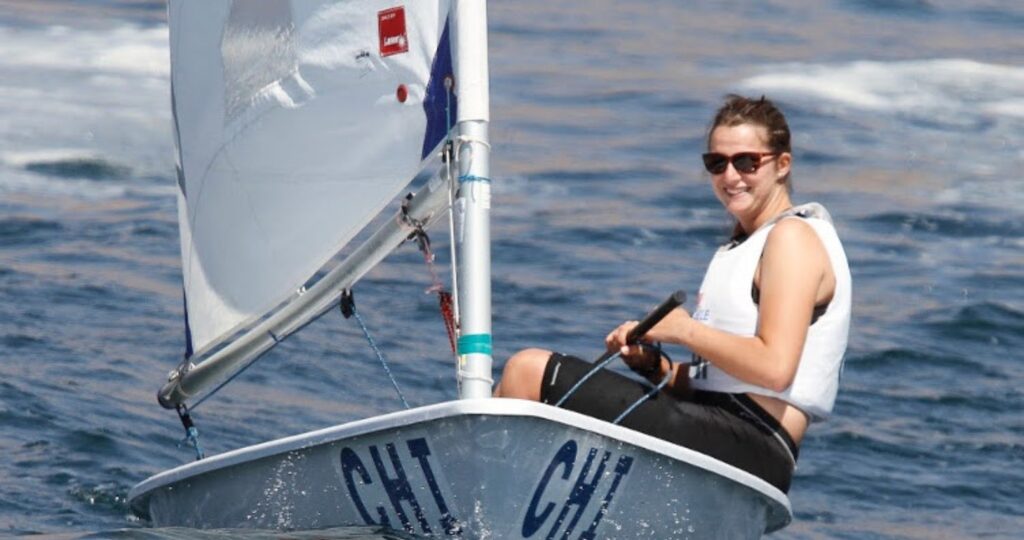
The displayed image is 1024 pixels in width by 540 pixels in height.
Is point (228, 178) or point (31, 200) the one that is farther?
point (31, 200)

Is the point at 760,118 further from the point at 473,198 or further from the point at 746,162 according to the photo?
the point at 473,198

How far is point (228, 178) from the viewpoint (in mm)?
5469

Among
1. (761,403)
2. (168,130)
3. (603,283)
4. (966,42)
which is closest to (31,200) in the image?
→ (168,130)

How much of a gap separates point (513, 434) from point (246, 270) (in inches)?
61.9

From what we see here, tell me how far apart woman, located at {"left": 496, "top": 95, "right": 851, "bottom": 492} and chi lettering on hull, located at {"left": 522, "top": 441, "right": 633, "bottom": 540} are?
295 millimetres

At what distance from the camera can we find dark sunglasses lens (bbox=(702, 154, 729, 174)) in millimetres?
4551

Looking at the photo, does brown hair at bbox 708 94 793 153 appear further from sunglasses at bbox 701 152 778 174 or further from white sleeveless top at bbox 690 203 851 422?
white sleeveless top at bbox 690 203 851 422

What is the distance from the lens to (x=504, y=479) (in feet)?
13.4

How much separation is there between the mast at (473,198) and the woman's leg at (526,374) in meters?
0.13

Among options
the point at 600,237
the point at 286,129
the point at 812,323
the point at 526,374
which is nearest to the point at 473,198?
the point at 526,374

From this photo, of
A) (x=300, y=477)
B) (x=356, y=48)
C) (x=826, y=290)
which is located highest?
(x=356, y=48)

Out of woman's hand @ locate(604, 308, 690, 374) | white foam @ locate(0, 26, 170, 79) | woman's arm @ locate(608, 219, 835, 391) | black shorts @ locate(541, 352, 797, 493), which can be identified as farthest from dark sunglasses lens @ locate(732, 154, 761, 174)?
white foam @ locate(0, 26, 170, 79)

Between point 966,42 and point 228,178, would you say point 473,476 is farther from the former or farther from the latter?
point 966,42

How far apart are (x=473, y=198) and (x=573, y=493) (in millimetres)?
702
